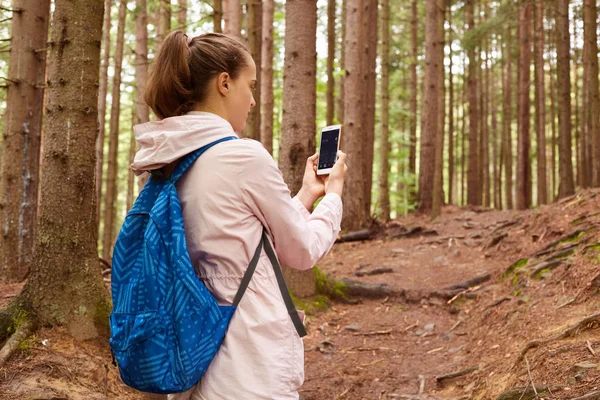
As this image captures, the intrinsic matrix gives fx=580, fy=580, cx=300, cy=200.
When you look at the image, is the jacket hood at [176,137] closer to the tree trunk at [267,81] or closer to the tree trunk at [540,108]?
the tree trunk at [267,81]

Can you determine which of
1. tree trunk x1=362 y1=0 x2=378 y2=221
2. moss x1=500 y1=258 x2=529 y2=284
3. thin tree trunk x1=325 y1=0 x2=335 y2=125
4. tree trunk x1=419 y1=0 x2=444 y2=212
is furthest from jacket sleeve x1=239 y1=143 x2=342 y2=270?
tree trunk x1=419 y1=0 x2=444 y2=212

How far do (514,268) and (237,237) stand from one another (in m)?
6.90

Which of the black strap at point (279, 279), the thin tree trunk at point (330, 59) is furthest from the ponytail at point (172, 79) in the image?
the thin tree trunk at point (330, 59)

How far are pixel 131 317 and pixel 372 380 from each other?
4.37m

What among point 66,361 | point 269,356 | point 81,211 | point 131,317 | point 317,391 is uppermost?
point 81,211

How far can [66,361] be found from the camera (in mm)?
4168

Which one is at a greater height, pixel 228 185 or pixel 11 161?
pixel 11 161

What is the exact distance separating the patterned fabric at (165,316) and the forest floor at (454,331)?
7.46ft

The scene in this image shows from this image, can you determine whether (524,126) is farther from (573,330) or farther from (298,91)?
(573,330)

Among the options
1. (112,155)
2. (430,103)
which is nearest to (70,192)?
(112,155)

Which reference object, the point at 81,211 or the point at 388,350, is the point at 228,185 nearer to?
the point at 81,211

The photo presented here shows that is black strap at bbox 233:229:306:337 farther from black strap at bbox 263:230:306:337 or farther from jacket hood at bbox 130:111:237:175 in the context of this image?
jacket hood at bbox 130:111:237:175

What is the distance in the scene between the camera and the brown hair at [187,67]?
2.00 metres

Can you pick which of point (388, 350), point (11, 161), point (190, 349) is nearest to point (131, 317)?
point (190, 349)
